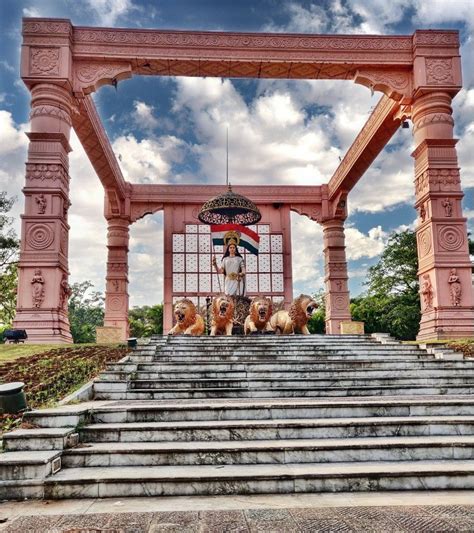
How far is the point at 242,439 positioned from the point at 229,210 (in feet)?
33.8

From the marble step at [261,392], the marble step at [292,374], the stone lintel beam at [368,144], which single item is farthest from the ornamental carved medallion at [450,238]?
the marble step at [261,392]

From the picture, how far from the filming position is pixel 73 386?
5879 mm

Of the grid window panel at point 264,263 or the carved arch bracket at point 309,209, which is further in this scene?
the carved arch bracket at point 309,209

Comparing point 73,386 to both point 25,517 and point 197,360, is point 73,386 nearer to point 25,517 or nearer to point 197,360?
point 197,360

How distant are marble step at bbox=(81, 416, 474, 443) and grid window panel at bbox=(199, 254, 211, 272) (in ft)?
51.0

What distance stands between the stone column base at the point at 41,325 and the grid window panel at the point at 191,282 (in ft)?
28.3

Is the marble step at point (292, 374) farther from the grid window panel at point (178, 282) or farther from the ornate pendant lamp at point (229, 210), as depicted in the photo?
the grid window panel at point (178, 282)

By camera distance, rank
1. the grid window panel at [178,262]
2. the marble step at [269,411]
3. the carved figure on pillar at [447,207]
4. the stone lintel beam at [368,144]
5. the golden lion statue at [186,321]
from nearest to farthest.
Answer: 1. the marble step at [269,411]
2. the golden lion statue at [186,321]
3. the carved figure on pillar at [447,207]
4. the stone lintel beam at [368,144]
5. the grid window panel at [178,262]

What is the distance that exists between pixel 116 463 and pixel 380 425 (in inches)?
84.8

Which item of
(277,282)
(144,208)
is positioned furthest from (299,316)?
(144,208)

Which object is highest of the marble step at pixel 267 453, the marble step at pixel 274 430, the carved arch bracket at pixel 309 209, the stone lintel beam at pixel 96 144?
the stone lintel beam at pixel 96 144

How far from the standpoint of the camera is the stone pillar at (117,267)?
19.3 meters

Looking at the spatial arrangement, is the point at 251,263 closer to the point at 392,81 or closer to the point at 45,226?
the point at 392,81

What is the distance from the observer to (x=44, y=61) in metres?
11.8
